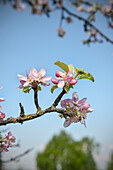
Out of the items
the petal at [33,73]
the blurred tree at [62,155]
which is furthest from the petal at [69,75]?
the blurred tree at [62,155]

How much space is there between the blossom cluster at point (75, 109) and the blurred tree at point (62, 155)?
2765 cm

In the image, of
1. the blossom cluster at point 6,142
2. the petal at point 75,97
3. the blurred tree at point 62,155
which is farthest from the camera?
the blurred tree at point 62,155

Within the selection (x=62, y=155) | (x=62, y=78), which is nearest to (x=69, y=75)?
(x=62, y=78)

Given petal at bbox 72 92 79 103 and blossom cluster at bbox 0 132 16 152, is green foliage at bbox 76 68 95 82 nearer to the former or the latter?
petal at bbox 72 92 79 103

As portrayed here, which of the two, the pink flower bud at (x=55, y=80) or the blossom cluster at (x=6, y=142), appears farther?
the blossom cluster at (x=6, y=142)

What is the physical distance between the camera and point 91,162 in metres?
32.4

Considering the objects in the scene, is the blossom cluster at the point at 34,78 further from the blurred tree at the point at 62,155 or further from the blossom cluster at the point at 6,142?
the blurred tree at the point at 62,155

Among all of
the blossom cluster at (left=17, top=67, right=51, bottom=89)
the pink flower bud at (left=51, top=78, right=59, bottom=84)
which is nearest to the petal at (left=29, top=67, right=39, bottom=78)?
the blossom cluster at (left=17, top=67, right=51, bottom=89)

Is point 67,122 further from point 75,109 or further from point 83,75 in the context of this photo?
point 83,75

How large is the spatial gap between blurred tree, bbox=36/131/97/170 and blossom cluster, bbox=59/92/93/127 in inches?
1088

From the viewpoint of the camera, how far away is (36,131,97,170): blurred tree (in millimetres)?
25859

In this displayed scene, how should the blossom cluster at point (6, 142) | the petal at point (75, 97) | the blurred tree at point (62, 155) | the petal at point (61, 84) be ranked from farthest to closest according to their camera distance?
the blurred tree at point (62, 155) < the blossom cluster at point (6, 142) < the petal at point (75, 97) < the petal at point (61, 84)

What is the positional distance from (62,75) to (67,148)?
95.5ft

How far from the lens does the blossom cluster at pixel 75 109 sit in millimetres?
1145
